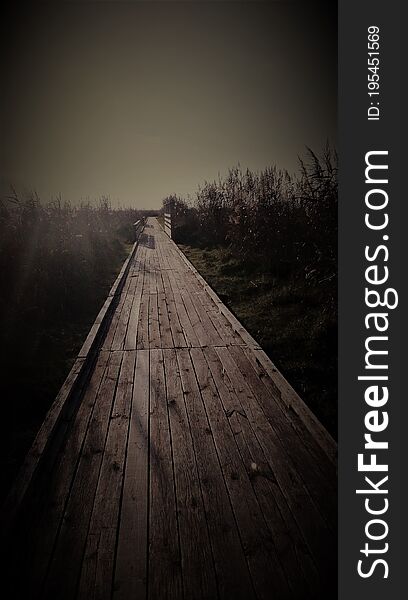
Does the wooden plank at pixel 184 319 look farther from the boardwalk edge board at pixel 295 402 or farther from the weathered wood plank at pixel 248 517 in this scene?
the weathered wood plank at pixel 248 517

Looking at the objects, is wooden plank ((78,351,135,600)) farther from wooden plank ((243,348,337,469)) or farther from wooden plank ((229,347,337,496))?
wooden plank ((243,348,337,469))

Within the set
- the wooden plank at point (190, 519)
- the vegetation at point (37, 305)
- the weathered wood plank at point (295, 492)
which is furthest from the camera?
the vegetation at point (37, 305)

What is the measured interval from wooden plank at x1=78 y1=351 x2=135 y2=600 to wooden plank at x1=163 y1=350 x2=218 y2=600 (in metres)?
0.35

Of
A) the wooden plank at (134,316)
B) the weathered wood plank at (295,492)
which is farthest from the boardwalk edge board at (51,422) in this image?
the weathered wood plank at (295,492)

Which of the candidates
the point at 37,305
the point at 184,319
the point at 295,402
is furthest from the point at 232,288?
the point at 295,402

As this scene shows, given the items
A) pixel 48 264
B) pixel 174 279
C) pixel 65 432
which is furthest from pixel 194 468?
pixel 174 279

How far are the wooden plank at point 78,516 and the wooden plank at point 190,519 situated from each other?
503 mm

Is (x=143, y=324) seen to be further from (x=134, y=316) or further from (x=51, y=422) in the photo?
(x=51, y=422)

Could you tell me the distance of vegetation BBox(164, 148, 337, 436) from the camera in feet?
11.5

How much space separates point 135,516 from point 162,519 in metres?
0.15

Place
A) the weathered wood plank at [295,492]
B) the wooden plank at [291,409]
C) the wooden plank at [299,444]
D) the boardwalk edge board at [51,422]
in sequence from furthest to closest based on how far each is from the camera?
the wooden plank at [291,409] → the wooden plank at [299,444] → the boardwalk edge board at [51,422] → the weathered wood plank at [295,492]

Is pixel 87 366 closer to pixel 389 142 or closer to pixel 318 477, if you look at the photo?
pixel 318 477

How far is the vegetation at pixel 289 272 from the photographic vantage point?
3.51 meters

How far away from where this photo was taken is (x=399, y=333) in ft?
6.56
